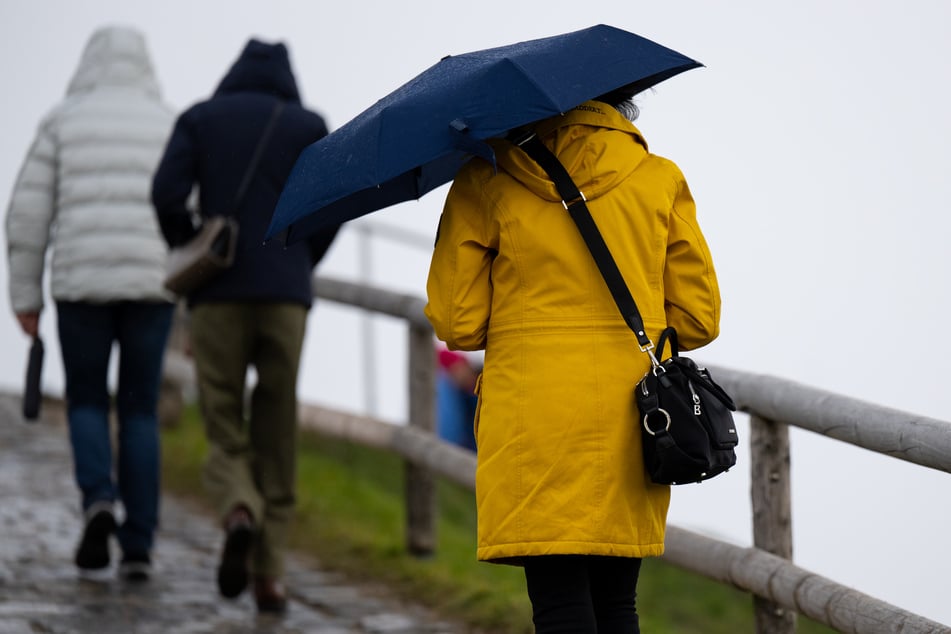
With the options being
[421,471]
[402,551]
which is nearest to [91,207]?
[421,471]

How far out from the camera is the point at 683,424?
2.95 m

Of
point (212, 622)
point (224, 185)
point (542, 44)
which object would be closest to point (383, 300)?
point (224, 185)

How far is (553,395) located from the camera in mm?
2996

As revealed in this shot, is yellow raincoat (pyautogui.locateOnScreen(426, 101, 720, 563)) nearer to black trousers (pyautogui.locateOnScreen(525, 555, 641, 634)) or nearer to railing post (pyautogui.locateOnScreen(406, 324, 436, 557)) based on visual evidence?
black trousers (pyautogui.locateOnScreen(525, 555, 641, 634))

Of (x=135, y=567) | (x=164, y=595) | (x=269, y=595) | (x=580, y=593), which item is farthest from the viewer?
(x=135, y=567)

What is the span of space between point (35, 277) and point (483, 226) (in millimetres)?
2912

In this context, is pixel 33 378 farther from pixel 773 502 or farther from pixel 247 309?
pixel 773 502

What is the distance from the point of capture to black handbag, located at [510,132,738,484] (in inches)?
116

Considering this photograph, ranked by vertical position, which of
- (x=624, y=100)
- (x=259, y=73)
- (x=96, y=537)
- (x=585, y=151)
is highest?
(x=259, y=73)

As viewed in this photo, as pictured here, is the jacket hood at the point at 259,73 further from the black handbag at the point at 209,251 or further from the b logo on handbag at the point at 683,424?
the b logo on handbag at the point at 683,424

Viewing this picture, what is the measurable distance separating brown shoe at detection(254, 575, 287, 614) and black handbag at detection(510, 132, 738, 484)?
2411 millimetres

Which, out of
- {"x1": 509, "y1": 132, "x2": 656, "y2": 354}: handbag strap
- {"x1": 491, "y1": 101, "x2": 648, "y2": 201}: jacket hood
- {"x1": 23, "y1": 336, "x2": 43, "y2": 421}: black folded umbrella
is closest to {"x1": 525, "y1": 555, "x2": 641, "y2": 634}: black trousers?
{"x1": 509, "y1": 132, "x2": 656, "y2": 354}: handbag strap

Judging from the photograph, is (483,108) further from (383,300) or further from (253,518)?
(383,300)

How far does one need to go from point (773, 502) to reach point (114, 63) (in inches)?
121
